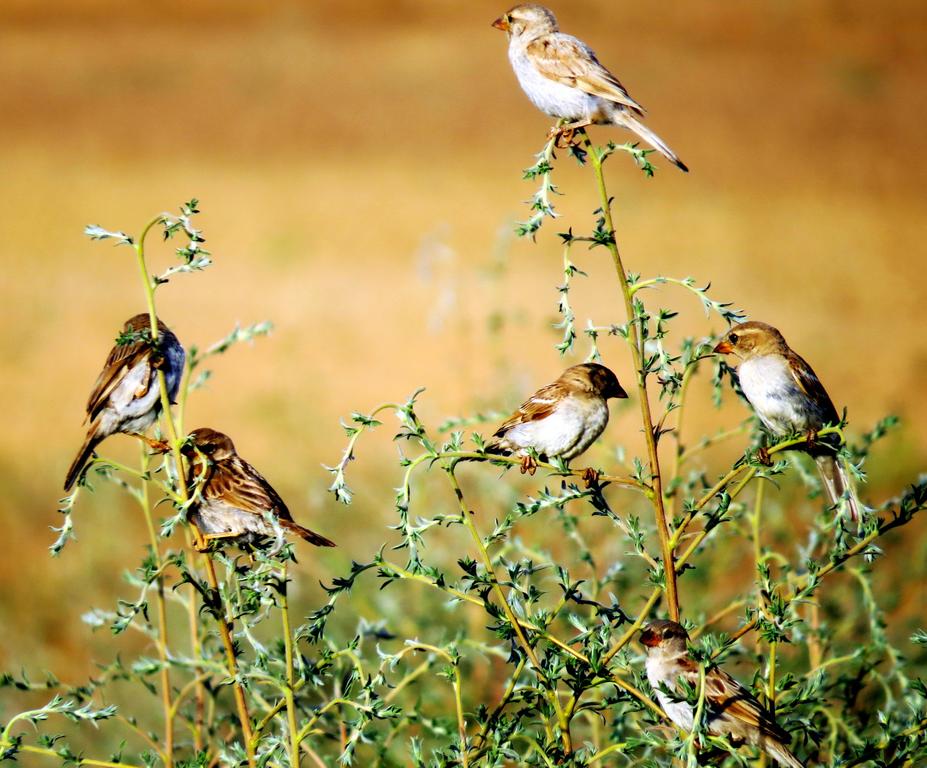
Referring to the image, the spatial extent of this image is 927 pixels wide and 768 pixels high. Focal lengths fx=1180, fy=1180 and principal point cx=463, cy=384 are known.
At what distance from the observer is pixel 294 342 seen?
1463cm

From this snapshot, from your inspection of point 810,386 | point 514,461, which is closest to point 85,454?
point 514,461

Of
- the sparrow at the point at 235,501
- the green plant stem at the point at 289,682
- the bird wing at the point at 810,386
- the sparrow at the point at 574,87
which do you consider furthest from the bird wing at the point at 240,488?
the bird wing at the point at 810,386

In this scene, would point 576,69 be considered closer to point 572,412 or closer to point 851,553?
point 572,412

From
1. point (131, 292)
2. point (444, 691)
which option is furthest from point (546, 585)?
point (131, 292)

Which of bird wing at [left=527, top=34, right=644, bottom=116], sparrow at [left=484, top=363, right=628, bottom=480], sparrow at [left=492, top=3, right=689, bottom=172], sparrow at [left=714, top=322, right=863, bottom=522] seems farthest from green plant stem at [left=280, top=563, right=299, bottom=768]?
bird wing at [left=527, top=34, right=644, bottom=116]

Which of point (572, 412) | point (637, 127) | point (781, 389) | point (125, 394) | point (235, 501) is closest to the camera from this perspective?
point (235, 501)

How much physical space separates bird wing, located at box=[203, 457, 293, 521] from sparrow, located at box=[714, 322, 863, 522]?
1.41m

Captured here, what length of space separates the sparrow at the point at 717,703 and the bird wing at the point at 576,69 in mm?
1751

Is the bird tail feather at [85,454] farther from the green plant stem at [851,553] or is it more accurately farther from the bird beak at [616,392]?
the green plant stem at [851,553]

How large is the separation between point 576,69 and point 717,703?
2.14m

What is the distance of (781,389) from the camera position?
3615 millimetres

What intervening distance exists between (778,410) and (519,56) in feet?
5.44

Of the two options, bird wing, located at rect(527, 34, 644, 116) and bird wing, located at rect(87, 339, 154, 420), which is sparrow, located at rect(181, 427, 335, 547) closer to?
bird wing, located at rect(87, 339, 154, 420)

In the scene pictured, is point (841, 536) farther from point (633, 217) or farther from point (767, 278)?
point (633, 217)
